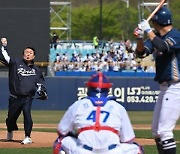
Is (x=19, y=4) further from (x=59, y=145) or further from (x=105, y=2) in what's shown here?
(x=105, y=2)

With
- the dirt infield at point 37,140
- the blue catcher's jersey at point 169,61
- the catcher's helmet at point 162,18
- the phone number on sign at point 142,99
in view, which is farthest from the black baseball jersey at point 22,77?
the phone number on sign at point 142,99

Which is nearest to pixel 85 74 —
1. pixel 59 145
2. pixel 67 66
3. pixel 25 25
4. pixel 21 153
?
pixel 67 66

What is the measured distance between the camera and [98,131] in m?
6.24

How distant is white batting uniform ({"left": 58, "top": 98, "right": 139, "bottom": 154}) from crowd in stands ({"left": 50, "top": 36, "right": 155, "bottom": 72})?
81.2 feet

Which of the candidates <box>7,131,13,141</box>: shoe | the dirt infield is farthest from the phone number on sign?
<box>7,131,13,141</box>: shoe

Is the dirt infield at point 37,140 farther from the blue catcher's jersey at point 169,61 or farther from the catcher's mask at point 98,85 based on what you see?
the catcher's mask at point 98,85

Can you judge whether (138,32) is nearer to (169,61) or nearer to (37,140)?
(169,61)

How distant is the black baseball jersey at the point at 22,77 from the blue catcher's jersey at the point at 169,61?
483 centimetres

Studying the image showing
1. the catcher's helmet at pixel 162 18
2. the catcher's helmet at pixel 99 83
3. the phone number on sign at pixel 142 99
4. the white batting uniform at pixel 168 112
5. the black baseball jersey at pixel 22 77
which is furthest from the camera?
the phone number on sign at pixel 142 99

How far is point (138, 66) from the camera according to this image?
107 ft

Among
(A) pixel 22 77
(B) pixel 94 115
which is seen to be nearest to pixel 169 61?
(B) pixel 94 115

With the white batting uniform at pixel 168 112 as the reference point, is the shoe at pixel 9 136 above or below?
below

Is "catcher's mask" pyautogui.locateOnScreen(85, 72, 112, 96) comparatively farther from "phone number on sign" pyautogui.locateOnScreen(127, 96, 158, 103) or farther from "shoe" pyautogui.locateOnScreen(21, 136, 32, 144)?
"phone number on sign" pyautogui.locateOnScreen(127, 96, 158, 103)

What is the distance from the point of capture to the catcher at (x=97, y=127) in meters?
6.23
